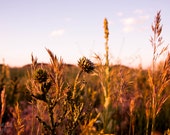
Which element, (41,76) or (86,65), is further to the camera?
(86,65)

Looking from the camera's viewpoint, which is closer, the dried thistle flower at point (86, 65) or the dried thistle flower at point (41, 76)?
the dried thistle flower at point (41, 76)

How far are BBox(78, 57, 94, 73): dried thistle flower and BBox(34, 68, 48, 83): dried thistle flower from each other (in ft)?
1.44

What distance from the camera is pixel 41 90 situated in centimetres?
149

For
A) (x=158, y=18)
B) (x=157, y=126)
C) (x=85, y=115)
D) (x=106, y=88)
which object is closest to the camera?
(x=106, y=88)

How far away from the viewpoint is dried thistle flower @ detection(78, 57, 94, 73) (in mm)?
1966

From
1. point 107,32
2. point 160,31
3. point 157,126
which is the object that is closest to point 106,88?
point 107,32

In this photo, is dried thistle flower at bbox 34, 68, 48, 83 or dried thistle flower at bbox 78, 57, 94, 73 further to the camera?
dried thistle flower at bbox 78, 57, 94, 73

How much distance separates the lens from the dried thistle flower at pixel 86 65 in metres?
1.97

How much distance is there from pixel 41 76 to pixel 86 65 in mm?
500

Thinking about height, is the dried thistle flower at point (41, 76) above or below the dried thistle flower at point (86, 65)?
below

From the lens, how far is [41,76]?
155 centimetres

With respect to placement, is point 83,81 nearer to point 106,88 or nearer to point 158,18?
point 106,88

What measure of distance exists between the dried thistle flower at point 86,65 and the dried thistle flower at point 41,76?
0.44 m

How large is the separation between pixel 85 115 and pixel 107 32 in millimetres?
588
